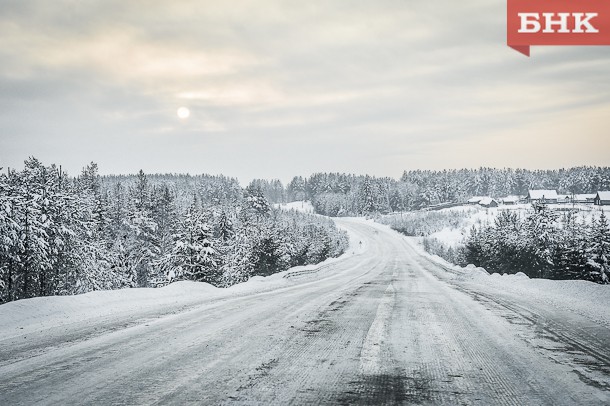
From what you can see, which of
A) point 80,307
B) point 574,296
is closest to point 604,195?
point 574,296

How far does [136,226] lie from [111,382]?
1611 inches

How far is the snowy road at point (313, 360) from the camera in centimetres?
360

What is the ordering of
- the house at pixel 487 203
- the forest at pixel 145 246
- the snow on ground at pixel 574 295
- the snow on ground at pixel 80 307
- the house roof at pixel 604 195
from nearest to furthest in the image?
1. the snow on ground at pixel 80 307
2. the snow on ground at pixel 574 295
3. the forest at pixel 145 246
4. the house roof at pixel 604 195
5. the house at pixel 487 203

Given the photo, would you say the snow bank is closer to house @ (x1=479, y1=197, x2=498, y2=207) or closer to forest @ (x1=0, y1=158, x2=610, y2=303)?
forest @ (x1=0, y1=158, x2=610, y2=303)

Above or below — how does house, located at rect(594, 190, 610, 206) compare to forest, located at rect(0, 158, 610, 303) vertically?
above

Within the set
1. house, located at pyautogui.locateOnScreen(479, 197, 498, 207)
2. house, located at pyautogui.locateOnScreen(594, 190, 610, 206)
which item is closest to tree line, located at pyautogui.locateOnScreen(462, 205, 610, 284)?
house, located at pyautogui.locateOnScreen(594, 190, 610, 206)

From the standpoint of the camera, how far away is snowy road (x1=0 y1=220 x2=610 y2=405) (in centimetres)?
360

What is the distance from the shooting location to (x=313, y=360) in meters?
4.67

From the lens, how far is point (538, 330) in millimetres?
6500

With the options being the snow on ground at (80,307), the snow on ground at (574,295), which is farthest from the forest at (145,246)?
the snow on ground at (574,295)

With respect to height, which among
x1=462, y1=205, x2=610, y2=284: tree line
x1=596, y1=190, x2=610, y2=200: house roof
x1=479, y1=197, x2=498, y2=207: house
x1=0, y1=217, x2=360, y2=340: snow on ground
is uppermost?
x1=596, y1=190, x2=610, y2=200: house roof

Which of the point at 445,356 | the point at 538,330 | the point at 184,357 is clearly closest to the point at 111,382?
the point at 184,357

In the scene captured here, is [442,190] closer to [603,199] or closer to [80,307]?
[603,199]

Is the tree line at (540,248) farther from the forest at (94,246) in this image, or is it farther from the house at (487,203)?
the house at (487,203)
